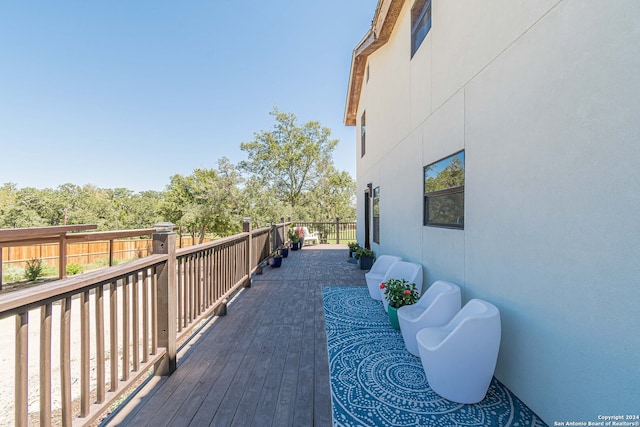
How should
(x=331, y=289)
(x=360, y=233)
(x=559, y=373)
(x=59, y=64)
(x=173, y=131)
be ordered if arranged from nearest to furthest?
(x=559, y=373) < (x=331, y=289) < (x=360, y=233) < (x=59, y=64) < (x=173, y=131)

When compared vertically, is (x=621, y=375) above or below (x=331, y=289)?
above

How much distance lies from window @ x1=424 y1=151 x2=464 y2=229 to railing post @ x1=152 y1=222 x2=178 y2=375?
2.90 m

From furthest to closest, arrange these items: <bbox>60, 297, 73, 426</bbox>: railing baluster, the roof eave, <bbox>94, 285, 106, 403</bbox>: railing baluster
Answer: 1. the roof eave
2. <bbox>94, 285, 106, 403</bbox>: railing baluster
3. <bbox>60, 297, 73, 426</bbox>: railing baluster

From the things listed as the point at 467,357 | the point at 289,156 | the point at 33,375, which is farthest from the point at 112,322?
the point at 289,156

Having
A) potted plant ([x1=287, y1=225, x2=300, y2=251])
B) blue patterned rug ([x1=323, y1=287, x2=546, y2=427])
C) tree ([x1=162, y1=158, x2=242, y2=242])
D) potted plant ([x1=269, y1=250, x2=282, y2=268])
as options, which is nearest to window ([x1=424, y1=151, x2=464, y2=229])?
blue patterned rug ([x1=323, y1=287, x2=546, y2=427])

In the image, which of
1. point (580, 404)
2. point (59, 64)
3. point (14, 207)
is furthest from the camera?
point (14, 207)

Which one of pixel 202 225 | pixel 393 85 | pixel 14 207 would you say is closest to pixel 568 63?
pixel 393 85

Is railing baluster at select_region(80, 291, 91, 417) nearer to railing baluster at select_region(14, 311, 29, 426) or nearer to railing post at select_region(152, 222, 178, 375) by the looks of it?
railing baluster at select_region(14, 311, 29, 426)

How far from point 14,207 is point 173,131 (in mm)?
11495

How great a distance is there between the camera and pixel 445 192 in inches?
120

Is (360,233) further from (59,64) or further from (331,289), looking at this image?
(59,64)

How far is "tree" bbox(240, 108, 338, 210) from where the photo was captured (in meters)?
18.3

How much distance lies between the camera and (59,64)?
11219mm

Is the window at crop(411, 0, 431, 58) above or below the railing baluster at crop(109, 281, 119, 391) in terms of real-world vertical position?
above
